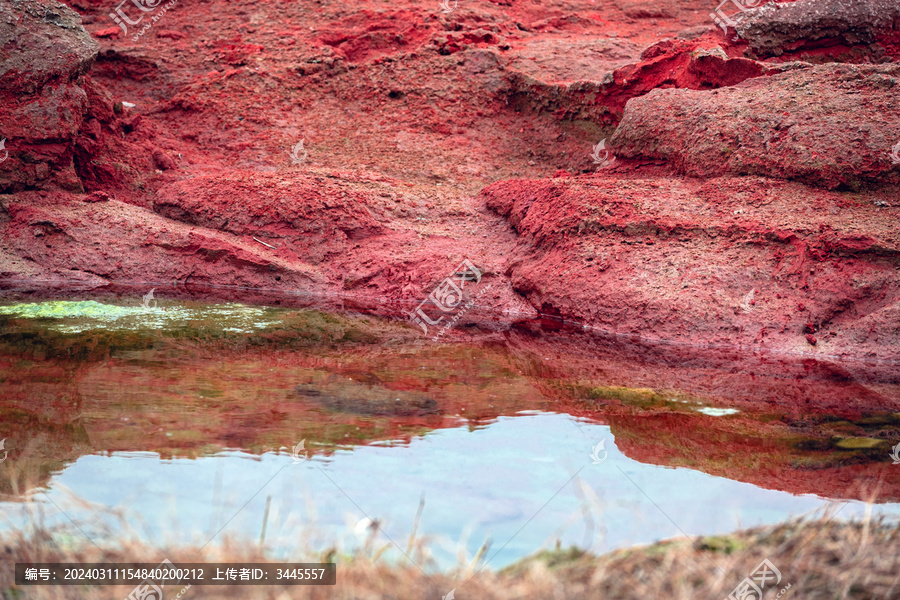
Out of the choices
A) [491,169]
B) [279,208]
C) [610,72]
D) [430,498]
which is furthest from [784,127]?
[430,498]

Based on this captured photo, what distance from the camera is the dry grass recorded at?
8.14 feet

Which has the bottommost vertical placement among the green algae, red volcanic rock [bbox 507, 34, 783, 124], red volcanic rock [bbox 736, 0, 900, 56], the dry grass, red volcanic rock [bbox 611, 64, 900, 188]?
the dry grass

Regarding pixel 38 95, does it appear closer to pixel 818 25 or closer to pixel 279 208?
pixel 279 208

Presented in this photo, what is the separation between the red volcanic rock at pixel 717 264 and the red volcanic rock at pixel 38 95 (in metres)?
5.11

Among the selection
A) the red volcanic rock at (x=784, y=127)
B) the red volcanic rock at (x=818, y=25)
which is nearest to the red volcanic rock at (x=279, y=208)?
the red volcanic rock at (x=784, y=127)

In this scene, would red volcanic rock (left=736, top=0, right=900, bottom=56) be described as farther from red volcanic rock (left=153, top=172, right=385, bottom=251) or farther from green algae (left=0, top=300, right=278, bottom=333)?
green algae (left=0, top=300, right=278, bottom=333)

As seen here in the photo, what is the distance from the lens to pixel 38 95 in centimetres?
860

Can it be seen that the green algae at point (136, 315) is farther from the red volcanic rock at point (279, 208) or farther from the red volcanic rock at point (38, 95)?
the red volcanic rock at point (38, 95)

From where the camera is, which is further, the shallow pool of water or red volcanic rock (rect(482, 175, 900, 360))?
red volcanic rock (rect(482, 175, 900, 360))

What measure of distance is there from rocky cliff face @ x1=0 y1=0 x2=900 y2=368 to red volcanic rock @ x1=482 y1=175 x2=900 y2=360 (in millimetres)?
22

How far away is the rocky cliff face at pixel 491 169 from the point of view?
6.96 m

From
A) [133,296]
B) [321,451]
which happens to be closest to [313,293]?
[133,296]

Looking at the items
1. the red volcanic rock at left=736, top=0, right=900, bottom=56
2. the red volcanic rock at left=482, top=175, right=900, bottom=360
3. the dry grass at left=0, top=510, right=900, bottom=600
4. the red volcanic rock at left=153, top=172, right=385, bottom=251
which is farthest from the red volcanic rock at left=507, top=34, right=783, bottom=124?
the dry grass at left=0, top=510, right=900, bottom=600

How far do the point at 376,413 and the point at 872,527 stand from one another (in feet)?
8.11
